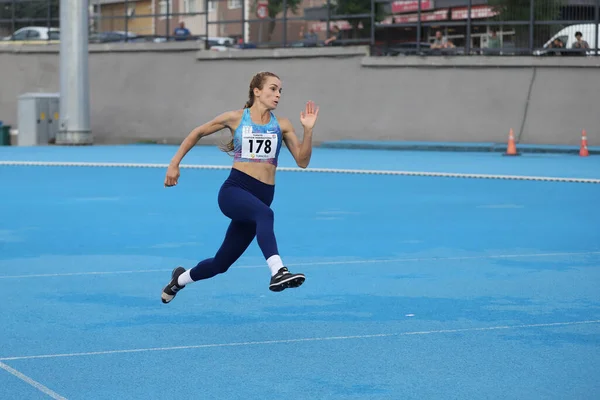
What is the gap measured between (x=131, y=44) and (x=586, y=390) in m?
31.2

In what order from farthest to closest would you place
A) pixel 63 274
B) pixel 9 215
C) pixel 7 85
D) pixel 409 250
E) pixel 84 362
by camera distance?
pixel 7 85 → pixel 9 215 → pixel 409 250 → pixel 63 274 → pixel 84 362

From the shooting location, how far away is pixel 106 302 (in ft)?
29.9

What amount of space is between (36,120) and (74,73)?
8.24 feet

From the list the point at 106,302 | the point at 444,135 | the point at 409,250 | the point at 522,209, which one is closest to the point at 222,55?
the point at 444,135

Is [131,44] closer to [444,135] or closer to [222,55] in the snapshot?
[222,55]

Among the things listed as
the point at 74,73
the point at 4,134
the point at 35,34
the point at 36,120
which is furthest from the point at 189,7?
the point at 4,134

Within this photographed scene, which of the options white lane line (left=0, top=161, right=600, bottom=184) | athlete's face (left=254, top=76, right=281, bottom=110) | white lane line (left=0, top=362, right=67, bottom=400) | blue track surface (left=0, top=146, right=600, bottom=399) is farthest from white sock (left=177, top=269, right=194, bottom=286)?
white lane line (left=0, top=161, right=600, bottom=184)

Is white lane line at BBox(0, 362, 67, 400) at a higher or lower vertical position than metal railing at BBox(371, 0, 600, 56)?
lower

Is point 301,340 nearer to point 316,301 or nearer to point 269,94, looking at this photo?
point 316,301

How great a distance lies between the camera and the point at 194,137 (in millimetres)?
8289

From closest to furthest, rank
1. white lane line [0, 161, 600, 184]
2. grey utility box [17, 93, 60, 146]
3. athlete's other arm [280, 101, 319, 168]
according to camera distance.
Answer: athlete's other arm [280, 101, 319, 168] < white lane line [0, 161, 600, 184] < grey utility box [17, 93, 60, 146]

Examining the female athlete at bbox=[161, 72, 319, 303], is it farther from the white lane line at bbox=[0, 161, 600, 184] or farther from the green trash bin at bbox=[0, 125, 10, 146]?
the green trash bin at bbox=[0, 125, 10, 146]

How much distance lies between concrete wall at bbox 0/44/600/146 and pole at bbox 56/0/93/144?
390cm

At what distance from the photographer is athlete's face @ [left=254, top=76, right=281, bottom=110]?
27.4 feet
